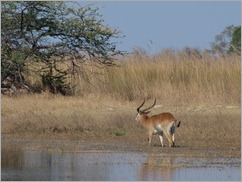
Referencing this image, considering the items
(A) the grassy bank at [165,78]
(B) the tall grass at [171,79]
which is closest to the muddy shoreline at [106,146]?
(B) the tall grass at [171,79]

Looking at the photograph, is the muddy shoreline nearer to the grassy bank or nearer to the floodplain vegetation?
the floodplain vegetation

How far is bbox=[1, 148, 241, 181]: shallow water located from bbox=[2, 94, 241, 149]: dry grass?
1.87 metres

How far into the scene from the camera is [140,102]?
20.2 metres

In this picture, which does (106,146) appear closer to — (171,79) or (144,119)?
(144,119)

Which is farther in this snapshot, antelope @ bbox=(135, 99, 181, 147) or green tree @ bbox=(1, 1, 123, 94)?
green tree @ bbox=(1, 1, 123, 94)

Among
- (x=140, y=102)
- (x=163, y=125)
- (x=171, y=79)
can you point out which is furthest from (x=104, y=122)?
(x=171, y=79)

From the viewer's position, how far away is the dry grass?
15203mm

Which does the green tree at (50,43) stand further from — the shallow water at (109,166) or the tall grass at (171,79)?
the shallow water at (109,166)

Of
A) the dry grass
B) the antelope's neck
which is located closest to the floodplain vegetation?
the dry grass

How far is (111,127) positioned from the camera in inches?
643

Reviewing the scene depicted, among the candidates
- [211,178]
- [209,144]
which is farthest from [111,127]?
[211,178]

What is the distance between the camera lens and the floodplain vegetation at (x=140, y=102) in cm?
1558

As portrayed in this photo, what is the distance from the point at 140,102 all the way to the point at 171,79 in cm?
218

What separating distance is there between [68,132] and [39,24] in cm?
652
